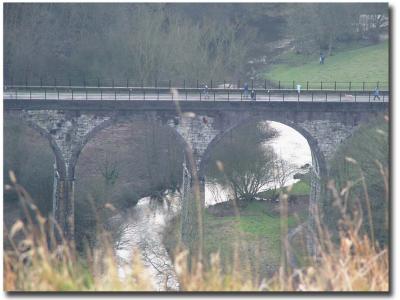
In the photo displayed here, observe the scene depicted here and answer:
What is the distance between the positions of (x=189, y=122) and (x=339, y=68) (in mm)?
27485

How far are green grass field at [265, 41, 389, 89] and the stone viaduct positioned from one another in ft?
65.1

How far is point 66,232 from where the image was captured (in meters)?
38.0

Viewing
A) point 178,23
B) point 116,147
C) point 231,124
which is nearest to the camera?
point 231,124

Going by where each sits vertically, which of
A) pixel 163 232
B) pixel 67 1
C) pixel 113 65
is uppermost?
pixel 67 1

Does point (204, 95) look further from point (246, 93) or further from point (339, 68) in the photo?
point (339, 68)

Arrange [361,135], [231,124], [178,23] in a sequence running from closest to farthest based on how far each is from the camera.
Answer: [361,135] → [231,124] → [178,23]

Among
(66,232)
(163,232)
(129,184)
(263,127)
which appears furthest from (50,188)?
(263,127)

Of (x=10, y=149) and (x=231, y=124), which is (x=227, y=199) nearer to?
(x=231, y=124)

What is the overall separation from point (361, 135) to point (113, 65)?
20268 millimetres

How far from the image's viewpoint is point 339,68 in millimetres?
64125

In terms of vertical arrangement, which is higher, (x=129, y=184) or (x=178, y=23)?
(x=178, y=23)

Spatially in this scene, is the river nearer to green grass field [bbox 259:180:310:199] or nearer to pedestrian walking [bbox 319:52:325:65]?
green grass field [bbox 259:180:310:199]

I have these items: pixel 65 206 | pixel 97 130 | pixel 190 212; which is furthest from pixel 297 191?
pixel 65 206

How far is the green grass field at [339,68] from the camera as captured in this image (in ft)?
202
